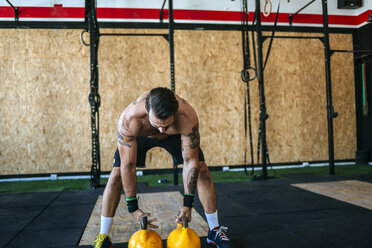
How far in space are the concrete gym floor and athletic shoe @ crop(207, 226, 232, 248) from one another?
7cm

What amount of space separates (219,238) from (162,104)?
976mm

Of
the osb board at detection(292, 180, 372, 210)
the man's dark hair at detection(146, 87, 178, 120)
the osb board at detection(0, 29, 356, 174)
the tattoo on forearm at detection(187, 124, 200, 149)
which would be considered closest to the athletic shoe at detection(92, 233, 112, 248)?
the tattoo on forearm at detection(187, 124, 200, 149)

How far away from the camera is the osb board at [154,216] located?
211 centimetres

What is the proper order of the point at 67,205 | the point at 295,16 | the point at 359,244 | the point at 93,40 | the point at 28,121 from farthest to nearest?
the point at 295,16 < the point at 28,121 < the point at 93,40 < the point at 67,205 < the point at 359,244

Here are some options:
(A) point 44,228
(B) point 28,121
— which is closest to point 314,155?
(A) point 44,228

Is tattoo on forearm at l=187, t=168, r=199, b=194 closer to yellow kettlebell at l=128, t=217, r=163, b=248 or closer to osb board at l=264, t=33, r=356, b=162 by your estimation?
yellow kettlebell at l=128, t=217, r=163, b=248

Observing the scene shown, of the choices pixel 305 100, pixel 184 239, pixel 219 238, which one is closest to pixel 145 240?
pixel 184 239

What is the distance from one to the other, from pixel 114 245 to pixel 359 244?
1601 mm

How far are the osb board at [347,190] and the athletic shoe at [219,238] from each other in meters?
1.65

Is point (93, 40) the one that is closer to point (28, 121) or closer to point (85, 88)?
point (85, 88)

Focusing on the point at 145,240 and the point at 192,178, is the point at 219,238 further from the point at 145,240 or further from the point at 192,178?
the point at 145,240

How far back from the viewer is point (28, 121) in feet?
14.9

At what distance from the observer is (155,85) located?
4.77 m

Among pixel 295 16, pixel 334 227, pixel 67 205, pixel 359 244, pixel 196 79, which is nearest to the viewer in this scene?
pixel 359 244
